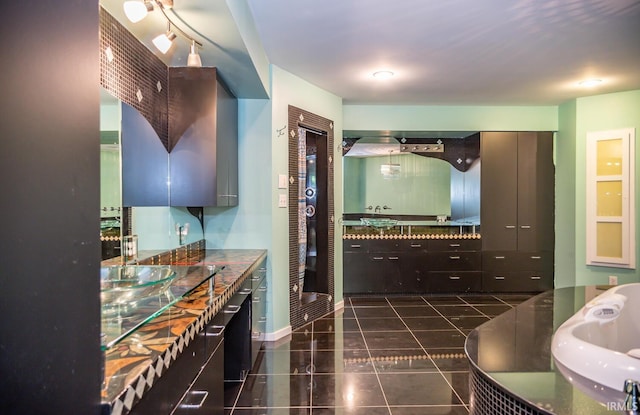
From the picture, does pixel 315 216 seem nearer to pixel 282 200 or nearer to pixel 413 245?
pixel 282 200

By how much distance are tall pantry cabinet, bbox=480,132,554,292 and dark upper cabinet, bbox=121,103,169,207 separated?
4048 mm

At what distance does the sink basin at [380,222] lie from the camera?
5488 mm

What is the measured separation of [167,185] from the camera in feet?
8.73

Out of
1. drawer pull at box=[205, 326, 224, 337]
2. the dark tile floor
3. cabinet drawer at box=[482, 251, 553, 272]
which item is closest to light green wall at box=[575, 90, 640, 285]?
cabinet drawer at box=[482, 251, 553, 272]

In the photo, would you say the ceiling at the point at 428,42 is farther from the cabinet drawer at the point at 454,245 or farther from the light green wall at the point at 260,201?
the cabinet drawer at the point at 454,245

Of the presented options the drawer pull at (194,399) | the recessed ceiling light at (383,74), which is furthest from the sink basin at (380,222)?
the drawer pull at (194,399)

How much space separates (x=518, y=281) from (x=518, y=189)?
120cm

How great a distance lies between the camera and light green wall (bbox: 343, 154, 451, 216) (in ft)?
18.7

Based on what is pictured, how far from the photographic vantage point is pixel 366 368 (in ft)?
9.36

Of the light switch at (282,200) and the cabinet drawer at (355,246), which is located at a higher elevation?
the light switch at (282,200)

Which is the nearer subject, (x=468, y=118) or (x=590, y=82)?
(x=590, y=82)

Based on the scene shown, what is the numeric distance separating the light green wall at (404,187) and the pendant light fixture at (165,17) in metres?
3.51

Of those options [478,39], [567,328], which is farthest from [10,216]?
[478,39]

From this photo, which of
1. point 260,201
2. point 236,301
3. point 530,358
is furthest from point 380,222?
point 530,358
